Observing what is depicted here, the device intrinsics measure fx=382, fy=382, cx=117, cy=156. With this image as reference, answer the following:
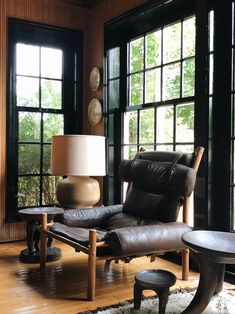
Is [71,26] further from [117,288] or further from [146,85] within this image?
[117,288]

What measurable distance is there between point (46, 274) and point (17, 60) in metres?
2.39

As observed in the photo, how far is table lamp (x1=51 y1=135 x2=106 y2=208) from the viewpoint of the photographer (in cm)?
350

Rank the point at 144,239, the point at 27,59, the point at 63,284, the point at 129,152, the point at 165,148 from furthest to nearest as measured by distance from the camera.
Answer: the point at 27,59 < the point at 129,152 < the point at 165,148 < the point at 63,284 < the point at 144,239

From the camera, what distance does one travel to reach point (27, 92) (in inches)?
170

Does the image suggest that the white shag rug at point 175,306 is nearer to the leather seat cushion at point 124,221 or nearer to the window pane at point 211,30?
the leather seat cushion at point 124,221

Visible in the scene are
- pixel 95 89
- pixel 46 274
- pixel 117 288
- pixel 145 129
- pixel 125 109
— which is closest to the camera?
pixel 117 288

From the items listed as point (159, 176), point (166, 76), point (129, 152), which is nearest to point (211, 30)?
point (166, 76)

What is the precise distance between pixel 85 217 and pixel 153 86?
1.50 metres

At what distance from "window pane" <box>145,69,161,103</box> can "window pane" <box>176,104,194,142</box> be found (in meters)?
0.35

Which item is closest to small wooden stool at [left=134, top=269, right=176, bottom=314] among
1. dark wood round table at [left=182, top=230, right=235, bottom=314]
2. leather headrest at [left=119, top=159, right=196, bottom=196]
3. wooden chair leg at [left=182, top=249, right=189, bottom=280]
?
dark wood round table at [left=182, top=230, right=235, bottom=314]

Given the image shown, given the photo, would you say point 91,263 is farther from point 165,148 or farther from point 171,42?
point 171,42

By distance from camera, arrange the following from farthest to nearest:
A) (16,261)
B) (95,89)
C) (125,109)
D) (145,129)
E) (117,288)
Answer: (95,89) < (125,109) < (145,129) < (16,261) < (117,288)

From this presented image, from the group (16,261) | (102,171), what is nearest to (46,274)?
(16,261)

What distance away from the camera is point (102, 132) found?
443 centimetres
